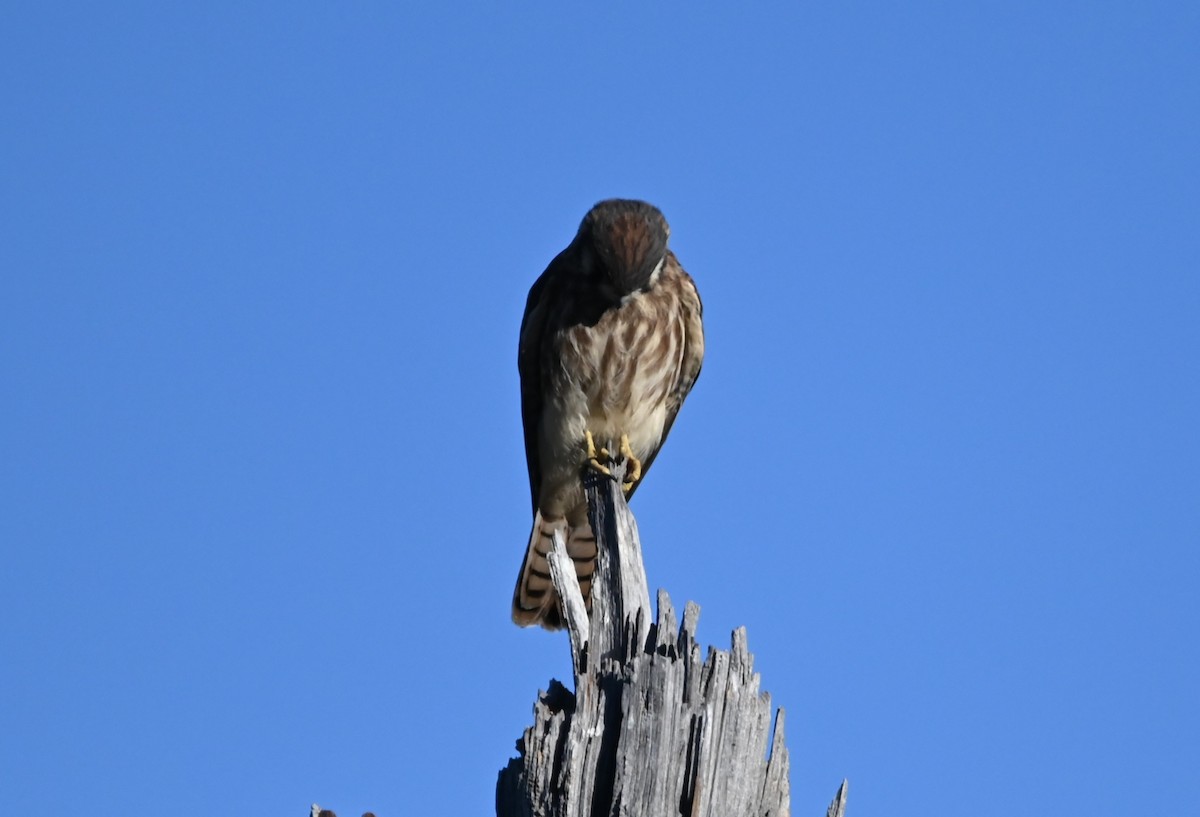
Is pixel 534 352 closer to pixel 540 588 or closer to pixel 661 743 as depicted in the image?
pixel 540 588

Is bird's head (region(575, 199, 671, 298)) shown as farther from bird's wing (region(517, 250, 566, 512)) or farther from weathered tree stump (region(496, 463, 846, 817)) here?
weathered tree stump (region(496, 463, 846, 817))

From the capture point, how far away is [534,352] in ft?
21.6

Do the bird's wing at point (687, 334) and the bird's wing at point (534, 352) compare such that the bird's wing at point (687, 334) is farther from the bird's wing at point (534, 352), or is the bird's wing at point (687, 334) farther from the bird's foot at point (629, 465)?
the bird's wing at point (534, 352)

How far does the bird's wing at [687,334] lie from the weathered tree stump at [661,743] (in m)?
2.78

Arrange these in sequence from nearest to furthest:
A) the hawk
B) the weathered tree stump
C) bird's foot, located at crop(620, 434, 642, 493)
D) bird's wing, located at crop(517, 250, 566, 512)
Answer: the weathered tree stump < the hawk < bird's foot, located at crop(620, 434, 642, 493) < bird's wing, located at crop(517, 250, 566, 512)

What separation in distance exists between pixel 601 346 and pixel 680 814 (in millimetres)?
2999

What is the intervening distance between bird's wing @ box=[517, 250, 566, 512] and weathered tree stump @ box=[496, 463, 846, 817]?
109 inches

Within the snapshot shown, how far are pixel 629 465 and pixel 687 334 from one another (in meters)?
0.65

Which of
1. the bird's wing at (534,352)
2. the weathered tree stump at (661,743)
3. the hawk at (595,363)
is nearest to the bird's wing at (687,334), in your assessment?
the hawk at (595,363)

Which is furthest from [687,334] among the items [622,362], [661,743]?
[661,743]

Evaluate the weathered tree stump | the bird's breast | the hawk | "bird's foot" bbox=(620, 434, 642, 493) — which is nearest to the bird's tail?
the hawk

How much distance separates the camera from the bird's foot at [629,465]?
20.7 ft

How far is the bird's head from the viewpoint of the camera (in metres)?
6.04

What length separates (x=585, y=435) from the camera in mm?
6434
